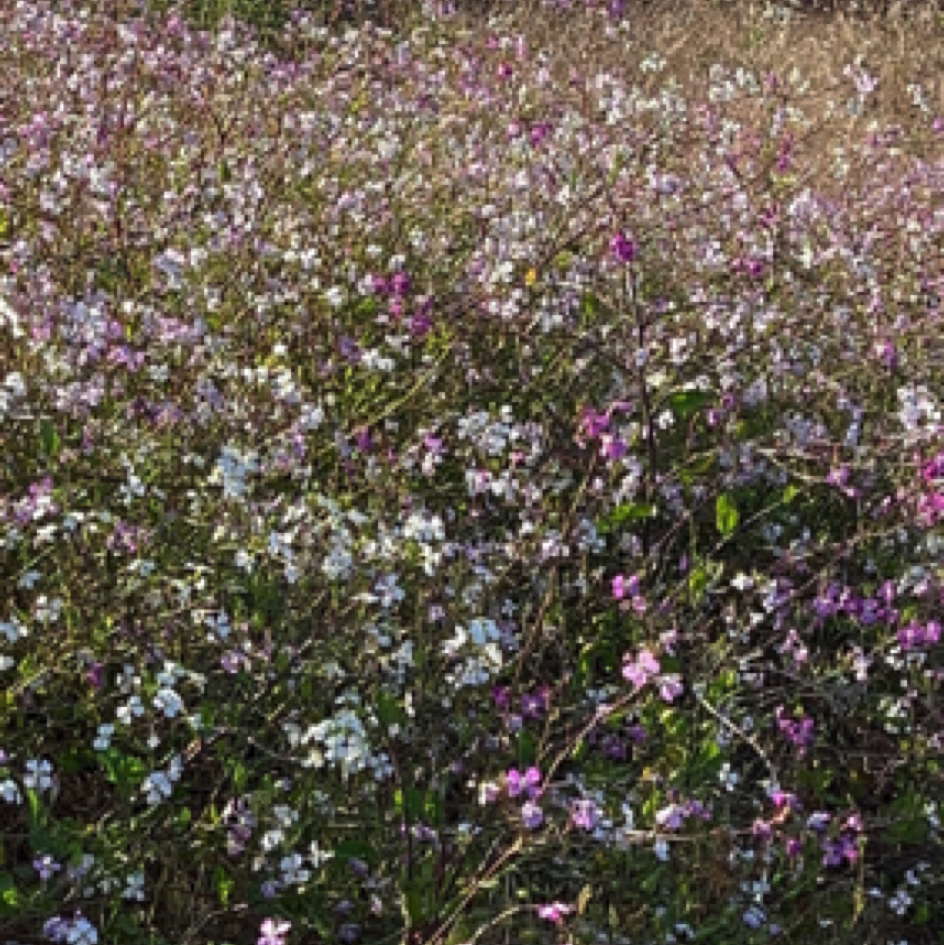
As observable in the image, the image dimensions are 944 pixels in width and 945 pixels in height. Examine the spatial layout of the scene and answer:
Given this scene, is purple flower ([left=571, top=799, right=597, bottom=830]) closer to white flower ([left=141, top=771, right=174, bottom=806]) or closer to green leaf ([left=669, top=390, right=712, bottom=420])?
white flower ([left=141, top=771, right=174, bottom=806])

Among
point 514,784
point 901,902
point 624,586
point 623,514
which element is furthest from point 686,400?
point 514,784

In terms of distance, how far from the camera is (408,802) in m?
2.15

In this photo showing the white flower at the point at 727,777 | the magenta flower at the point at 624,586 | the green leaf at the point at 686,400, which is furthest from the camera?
the green leaf at the point at 686,400

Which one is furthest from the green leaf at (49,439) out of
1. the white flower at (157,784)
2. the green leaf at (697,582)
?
the green leaf at (697,582)

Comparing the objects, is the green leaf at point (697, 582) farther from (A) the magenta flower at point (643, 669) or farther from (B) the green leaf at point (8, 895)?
(B) the green leaf at point (8, 895)

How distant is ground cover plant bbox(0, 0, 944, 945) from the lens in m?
2.16

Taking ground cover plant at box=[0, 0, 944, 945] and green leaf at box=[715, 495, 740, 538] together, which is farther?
green leaf at box=[715, 495, 740, 538]

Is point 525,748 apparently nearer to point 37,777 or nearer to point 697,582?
point 697,582

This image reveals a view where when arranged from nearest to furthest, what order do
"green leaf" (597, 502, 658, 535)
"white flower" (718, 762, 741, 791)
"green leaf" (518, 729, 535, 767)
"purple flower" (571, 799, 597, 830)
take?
1. "purple flower" (571, 799, 597, 830)
2. "green leaf" (518, 729, 535, 767)
3. "white flower" (718, 762, 741, 791)
4. "green leaf" (597, 502, 658, 535)

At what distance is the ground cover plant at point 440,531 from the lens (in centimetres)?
216

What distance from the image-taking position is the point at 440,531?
2.24 metres

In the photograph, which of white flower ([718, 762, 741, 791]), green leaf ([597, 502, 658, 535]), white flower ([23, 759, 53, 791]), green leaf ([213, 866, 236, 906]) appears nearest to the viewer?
white flower ([23, 759, 53, 791])

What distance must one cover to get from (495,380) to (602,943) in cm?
129

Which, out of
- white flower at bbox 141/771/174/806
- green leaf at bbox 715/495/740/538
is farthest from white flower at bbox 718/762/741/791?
white flower at bbox 141/771/174/806
